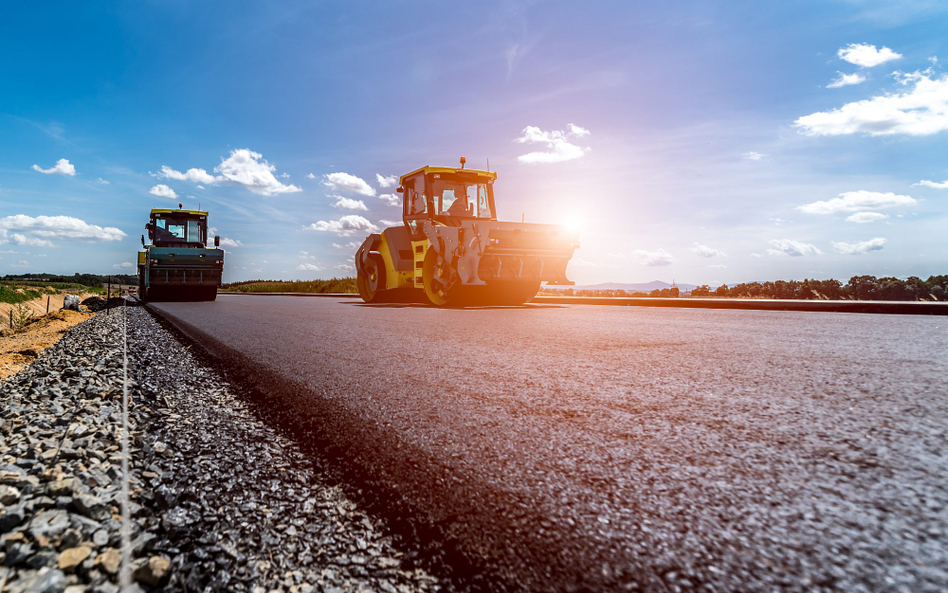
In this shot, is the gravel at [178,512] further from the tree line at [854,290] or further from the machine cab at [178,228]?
the machine cab at [178,228]

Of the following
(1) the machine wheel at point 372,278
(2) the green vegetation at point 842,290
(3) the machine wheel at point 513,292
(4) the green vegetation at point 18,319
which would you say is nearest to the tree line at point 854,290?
(2) the green vegetation at point 842,290

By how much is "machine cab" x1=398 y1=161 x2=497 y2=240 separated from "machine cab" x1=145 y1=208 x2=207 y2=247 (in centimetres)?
1083

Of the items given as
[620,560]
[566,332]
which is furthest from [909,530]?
[566,332]

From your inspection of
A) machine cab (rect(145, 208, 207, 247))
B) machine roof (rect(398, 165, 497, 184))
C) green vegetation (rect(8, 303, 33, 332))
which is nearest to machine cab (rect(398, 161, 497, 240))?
machine roof (rect(398, 165, 497, 184))

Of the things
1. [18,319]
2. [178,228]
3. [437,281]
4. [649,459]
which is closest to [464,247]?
[437,281]

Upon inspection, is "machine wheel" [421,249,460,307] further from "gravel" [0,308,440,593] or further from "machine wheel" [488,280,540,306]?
"gravel" [0,308,440,593]

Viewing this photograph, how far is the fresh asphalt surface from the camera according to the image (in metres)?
1.07

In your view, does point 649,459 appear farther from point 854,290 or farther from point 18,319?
point 18,319

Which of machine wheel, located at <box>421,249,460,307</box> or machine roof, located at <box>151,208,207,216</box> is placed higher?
machine roof, located at <box>151,208,207,216</box>

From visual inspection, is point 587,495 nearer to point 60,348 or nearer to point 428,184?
point 60,348

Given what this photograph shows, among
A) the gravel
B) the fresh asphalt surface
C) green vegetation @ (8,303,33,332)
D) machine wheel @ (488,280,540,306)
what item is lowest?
green vegetation @ (8,303,33,332)

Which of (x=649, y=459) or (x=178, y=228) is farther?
(x=178, y=228)

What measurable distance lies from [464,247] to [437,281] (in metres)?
1.11

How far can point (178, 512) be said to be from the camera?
1397 millimetres
